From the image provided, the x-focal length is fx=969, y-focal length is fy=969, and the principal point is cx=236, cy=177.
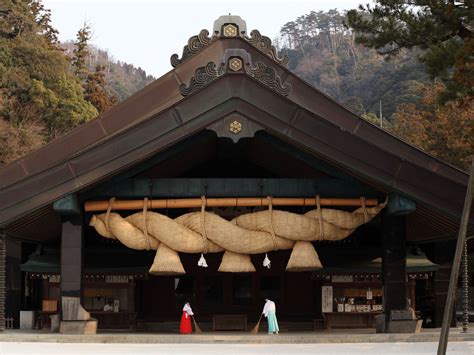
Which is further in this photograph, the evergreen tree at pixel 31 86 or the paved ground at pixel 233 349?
the evergreen tree at pixel 31 86

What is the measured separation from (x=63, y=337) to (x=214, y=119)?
5949 millimetres

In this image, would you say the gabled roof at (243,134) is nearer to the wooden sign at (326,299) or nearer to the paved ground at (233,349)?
the paved ground at (233,349)

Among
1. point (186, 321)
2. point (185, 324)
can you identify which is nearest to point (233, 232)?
point (186, 321)

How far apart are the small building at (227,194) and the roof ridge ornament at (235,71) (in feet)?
0.15

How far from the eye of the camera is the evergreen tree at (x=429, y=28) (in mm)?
22156

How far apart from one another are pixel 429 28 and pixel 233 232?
680 centimetres

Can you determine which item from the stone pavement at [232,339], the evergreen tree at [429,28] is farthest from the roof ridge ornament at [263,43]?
the stone pavement at [232,339]

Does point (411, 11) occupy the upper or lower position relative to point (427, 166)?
upper

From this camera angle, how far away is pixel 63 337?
2139 centimetres

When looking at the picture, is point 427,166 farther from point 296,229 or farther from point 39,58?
point 39,58

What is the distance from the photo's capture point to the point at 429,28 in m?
23.0

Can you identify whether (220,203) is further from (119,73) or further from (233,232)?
(119,73)

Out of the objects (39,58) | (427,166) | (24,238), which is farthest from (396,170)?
(39,58)

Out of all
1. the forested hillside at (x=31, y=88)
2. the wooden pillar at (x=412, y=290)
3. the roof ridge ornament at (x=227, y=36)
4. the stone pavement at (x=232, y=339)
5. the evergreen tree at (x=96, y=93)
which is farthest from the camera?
the evergreen tree at (x=96, y=93)
